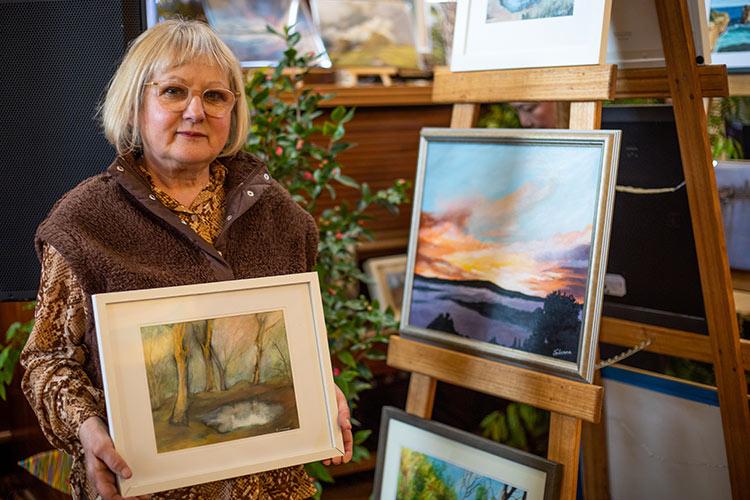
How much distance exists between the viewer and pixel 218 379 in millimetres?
1175

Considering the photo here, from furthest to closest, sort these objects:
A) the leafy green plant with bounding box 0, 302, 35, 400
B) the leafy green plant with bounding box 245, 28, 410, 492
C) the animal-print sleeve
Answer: the leafy green plant with bounding box 245, 28, 410, 492 → the leafy green plant with bounding box 0, 302, 35, 400 → the animal-print sleeve

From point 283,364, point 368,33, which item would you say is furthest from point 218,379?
point 368,33

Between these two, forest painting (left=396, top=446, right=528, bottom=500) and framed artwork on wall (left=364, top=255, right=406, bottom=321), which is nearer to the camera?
forest painting (left=396, top=446, right=528, bottom=500)

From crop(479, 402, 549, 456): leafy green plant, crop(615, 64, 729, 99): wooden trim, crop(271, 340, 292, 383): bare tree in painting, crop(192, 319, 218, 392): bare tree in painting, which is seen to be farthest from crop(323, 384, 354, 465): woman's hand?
crop(479, 402, 549, 456): leafy green plant

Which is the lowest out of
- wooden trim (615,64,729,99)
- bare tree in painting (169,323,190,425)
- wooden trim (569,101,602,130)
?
bare tree in painting (169,323,190,425)

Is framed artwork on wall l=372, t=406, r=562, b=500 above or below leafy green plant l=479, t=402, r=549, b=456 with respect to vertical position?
above

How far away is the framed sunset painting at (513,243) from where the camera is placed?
5.03ft

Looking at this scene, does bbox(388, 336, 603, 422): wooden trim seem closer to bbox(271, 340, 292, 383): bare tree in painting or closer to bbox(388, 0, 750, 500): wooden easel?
bbox(388, 0, 750, 500): wooden easel

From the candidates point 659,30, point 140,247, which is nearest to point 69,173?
point 140,247

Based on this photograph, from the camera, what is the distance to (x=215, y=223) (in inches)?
51.8

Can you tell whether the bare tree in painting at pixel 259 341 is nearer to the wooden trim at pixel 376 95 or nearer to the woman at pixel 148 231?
the woman at pixel 148 231

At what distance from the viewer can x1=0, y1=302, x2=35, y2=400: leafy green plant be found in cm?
173

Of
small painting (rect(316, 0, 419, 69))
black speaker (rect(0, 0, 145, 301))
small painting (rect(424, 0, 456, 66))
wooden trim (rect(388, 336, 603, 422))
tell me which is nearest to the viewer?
black speaker (rect(0, 0, 145, 301))

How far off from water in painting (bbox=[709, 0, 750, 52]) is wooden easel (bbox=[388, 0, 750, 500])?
1.87 feet
